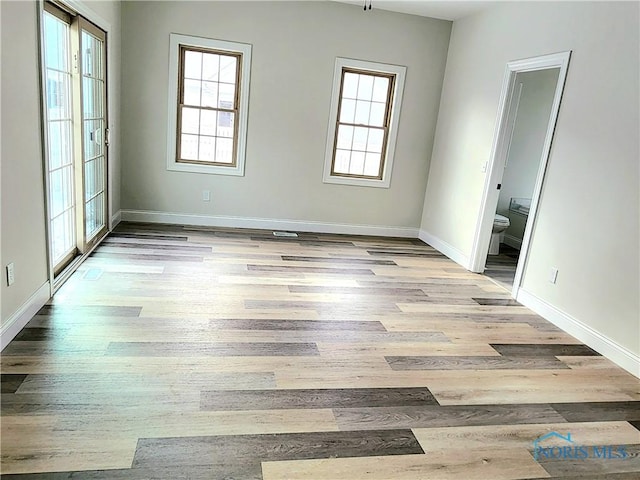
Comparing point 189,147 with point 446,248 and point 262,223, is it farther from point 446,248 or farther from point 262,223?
point 446,248

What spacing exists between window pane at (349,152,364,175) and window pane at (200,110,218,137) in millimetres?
1775

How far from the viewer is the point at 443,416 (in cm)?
238

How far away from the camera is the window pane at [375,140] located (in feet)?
19.6

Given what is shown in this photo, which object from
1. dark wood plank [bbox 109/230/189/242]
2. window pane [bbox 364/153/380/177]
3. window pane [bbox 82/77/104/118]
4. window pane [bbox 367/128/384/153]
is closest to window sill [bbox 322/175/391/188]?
window pane [bbox 364/153/380/177]

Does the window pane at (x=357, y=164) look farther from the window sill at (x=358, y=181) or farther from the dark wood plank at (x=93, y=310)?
the dark wood plank at (x=93, y=310)

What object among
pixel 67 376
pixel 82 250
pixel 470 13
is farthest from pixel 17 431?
pixel 470 13

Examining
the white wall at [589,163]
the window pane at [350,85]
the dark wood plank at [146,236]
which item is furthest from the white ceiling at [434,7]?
the dark wood plank at [146,236]

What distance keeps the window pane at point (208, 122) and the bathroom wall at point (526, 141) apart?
150 inches

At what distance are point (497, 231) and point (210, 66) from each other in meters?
3.97

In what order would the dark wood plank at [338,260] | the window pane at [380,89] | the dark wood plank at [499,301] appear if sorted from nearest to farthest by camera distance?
the dark wood plank at [499,301] < the dark wood plank at [338,260] < the window pane at [380,89]

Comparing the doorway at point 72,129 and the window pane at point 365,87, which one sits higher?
the window pane at point 365,87

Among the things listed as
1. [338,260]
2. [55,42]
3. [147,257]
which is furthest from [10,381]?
[338,260]

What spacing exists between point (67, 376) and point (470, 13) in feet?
17.3

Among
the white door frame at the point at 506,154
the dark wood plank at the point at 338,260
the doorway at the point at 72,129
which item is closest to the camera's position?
the doorway at the point at 72,129
